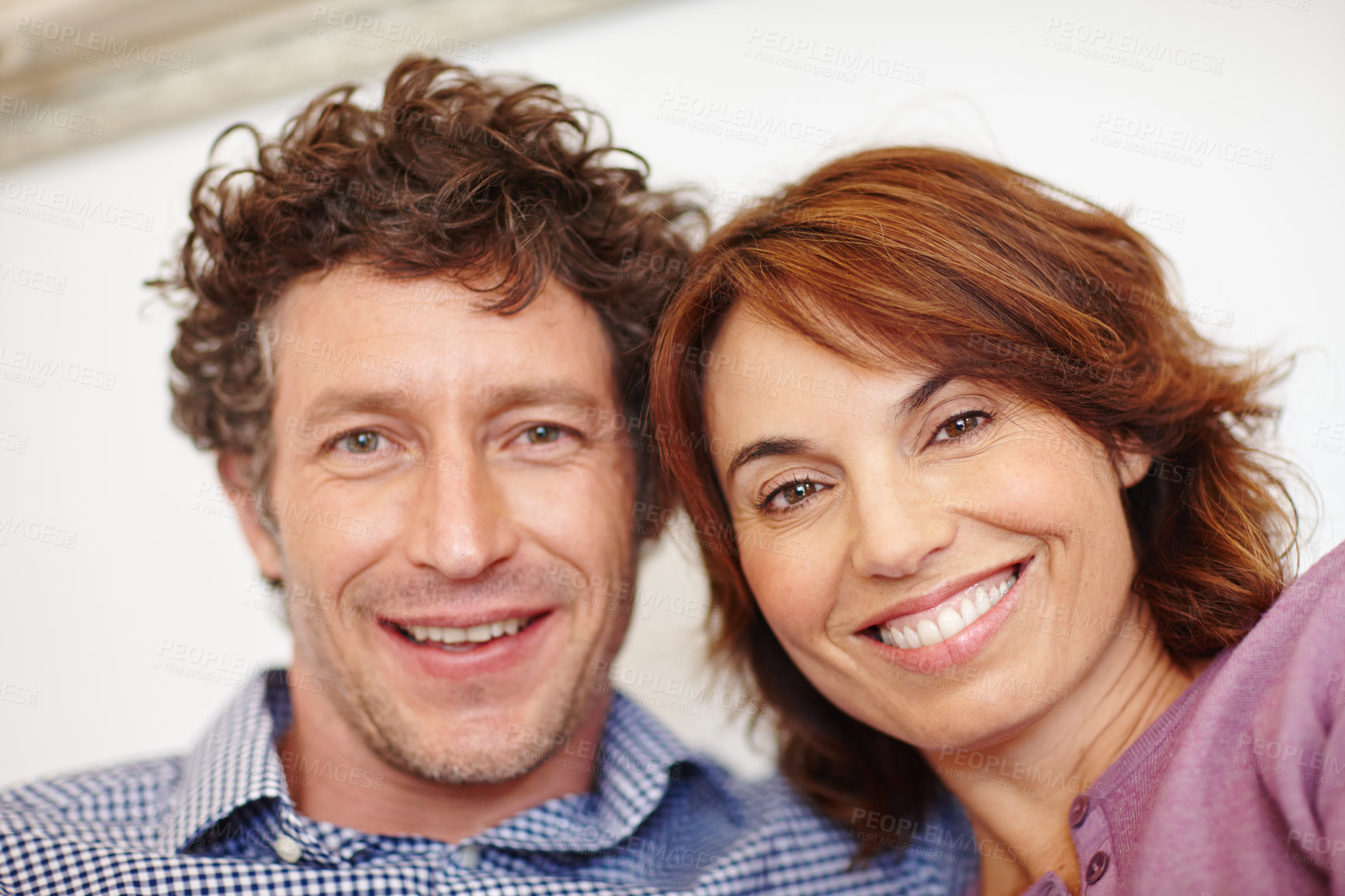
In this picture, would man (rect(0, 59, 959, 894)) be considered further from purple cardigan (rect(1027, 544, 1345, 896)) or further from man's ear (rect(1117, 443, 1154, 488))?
man's ear (rect(1117, 443, 1154, 488))

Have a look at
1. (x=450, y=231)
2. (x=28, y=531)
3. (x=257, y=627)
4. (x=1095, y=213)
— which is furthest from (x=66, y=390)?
(x=1095, y=213)

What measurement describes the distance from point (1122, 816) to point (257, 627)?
8.76 ft

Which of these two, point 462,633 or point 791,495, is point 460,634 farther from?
point 791,495

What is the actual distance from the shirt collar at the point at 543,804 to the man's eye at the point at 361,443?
0.56m

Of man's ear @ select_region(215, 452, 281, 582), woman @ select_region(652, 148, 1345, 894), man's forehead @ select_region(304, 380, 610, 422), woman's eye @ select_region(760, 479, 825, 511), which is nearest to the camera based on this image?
woman @ select_region(652, 148, 1345, 894)

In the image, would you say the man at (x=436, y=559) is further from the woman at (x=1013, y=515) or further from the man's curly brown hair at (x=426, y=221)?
the woman at (x=1013, y=515)

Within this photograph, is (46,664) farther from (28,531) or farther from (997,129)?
(997,129)

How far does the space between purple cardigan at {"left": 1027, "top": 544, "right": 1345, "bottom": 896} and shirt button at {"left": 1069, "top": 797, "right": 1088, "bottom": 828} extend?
0.08ft

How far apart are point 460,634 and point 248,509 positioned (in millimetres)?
615

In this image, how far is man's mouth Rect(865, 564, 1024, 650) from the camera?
145 centimetres

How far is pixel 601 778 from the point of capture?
1.98 m

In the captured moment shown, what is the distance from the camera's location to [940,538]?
1.40m

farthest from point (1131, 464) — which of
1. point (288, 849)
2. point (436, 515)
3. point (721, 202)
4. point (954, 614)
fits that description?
point (288, 849)

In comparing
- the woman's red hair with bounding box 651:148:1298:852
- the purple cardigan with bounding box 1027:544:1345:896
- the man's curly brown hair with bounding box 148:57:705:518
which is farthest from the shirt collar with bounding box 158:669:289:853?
the purple cardigan with bounding box 1027:544:1345:896
